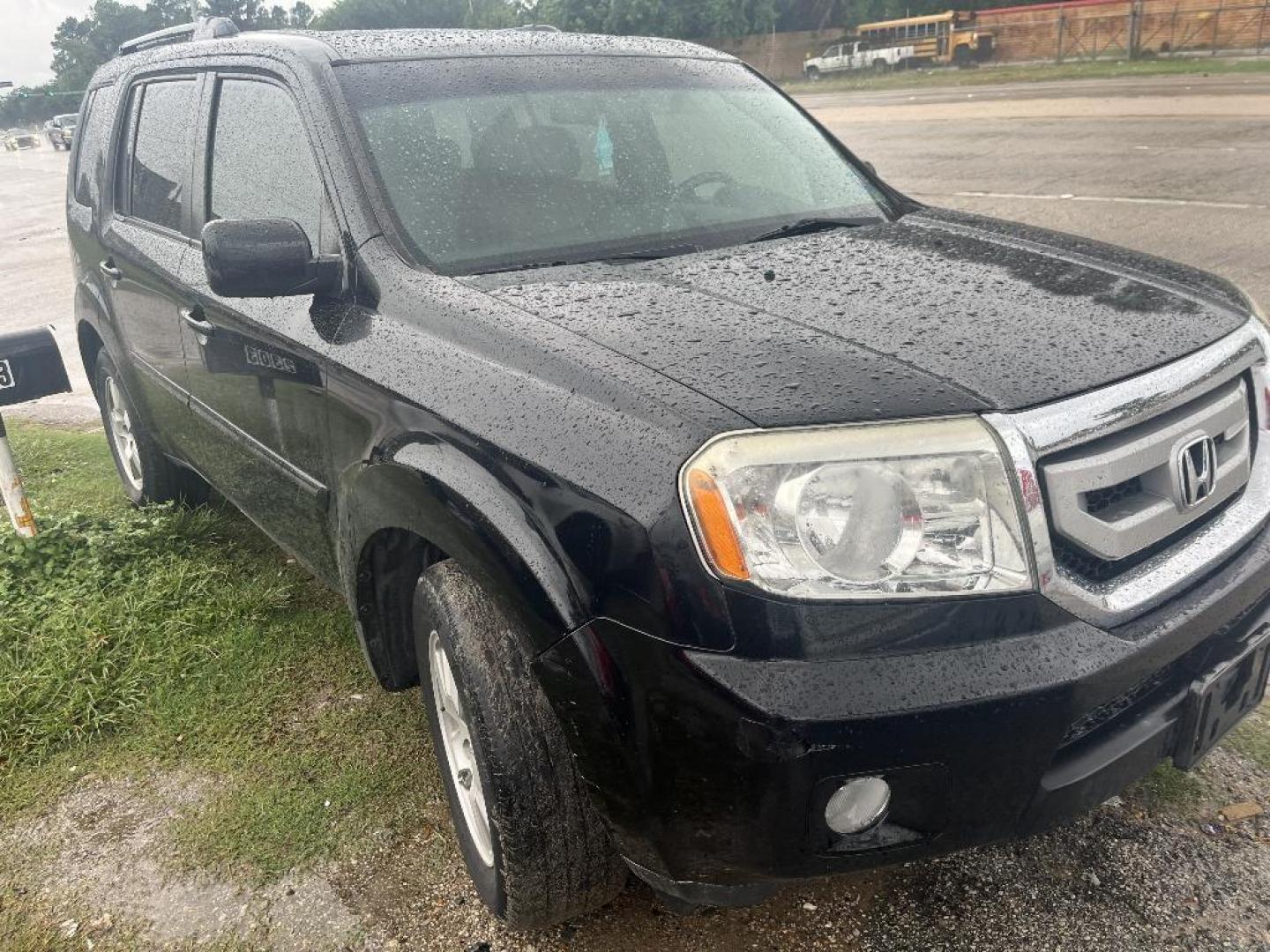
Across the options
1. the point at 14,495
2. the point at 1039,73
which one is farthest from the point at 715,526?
the point at 1039,73

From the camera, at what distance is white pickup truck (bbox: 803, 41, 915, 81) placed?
42562 mm

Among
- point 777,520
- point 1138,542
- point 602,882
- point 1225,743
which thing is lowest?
point 1225,743

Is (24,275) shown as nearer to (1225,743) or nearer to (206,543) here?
(206,543)

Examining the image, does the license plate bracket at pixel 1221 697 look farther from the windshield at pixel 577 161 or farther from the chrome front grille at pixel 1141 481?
the windshield at pixel 577 161

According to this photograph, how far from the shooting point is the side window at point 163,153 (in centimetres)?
332

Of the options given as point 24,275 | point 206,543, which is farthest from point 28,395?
point 24,275

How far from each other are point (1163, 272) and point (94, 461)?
5111 millimetres

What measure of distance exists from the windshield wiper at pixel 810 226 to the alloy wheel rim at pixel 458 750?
1.25 meters

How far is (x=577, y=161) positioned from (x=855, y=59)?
4573 centimetres

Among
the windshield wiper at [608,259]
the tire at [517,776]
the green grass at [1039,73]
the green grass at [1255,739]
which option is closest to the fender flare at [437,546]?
the tire at [517,776]

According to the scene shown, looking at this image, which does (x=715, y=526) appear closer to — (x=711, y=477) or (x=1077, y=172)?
(x=711, y=477)

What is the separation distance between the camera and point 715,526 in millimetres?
1589

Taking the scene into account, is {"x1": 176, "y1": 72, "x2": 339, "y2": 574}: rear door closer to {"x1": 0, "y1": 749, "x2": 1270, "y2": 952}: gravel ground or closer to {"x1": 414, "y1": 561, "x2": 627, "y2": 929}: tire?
Answer: {"x1": 414, "y1": 561, "x2": 627, "y2": 929}: tire

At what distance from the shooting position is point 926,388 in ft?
5.55
